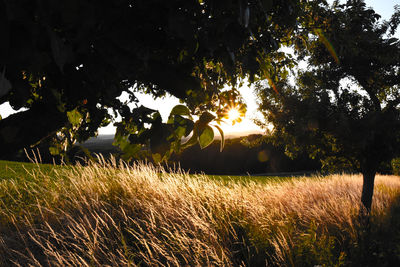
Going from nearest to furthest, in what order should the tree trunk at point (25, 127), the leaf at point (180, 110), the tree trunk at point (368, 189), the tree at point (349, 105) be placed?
1. the leaf at point (180, 110)
2. the tree trunk at point (25, 127)
3. the tree at point (349, 105)
4. the tree trunk at point (368, 189)

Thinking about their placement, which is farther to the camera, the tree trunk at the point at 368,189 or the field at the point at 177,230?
the tree trunk at the point at 368,189

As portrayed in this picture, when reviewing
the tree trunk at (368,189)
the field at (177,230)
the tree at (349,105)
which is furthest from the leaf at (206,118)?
the tree trunk at (368,189)

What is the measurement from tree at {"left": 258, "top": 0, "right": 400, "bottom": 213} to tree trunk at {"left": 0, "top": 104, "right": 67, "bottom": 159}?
13.9ft

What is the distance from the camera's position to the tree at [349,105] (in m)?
5.11

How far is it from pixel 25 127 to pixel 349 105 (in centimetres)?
618

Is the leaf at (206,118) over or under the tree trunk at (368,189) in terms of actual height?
over

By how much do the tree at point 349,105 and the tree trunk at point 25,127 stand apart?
13.9 ft

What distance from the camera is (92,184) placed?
17.7 feet

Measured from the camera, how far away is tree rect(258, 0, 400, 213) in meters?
5.11

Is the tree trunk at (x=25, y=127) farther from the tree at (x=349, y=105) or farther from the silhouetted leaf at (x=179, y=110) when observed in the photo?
the tree at (x=349, y=105)

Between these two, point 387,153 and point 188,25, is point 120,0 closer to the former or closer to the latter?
point 188,25

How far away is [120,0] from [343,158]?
6692 mm

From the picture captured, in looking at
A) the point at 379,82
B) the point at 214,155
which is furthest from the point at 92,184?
the point at 214,155

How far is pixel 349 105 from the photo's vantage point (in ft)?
19.2
